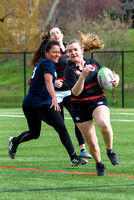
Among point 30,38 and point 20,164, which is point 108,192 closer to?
point 20,164

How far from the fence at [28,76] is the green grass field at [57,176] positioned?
14462 millimetres

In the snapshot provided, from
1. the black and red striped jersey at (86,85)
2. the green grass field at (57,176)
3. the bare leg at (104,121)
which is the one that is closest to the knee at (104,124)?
the bare leg at (104,121)

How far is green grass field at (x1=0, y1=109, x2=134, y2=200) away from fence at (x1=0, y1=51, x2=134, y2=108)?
1446 centimetres

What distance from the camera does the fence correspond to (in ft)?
83.4

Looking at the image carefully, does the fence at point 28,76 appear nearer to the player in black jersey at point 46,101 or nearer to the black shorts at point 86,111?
the player in black jersey at point 46,101

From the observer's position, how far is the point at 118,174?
23.4 ft

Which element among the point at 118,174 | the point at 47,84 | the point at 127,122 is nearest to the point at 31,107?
the point at 47,84

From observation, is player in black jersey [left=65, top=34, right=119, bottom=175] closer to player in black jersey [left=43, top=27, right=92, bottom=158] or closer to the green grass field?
the green grass field

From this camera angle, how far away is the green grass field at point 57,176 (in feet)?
19.2

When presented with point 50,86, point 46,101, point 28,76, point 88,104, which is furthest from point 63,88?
point 28,76

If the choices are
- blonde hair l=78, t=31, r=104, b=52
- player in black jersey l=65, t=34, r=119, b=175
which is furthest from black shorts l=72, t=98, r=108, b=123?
blonde hair l=78, t=31, r=104, b=52

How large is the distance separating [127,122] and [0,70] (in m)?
24.6

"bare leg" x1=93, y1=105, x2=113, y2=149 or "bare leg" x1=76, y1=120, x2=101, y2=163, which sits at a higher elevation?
"bare leg" x1=93, y1=105, x2=113, y2=149

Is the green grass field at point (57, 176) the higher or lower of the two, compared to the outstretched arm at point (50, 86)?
lower
